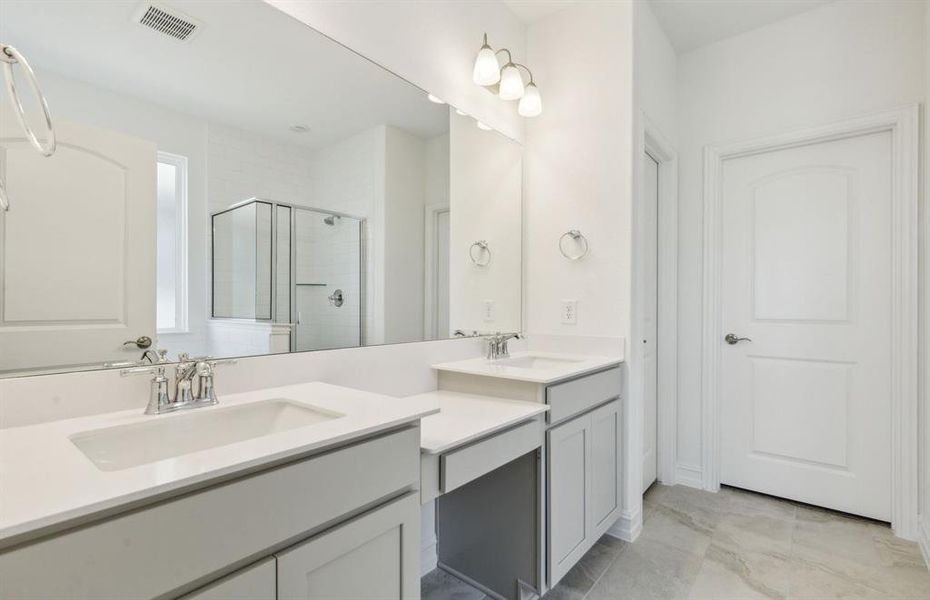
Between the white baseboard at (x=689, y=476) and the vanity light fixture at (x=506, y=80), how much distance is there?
7.49ft

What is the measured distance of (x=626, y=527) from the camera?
2105 mm

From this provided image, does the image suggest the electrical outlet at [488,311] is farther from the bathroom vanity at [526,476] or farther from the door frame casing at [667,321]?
the door frame casing at [667,321]

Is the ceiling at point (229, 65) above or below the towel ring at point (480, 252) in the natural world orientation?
above

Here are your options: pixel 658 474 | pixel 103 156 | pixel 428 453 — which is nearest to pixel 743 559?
pixel 658 474

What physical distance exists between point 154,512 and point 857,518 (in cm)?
311

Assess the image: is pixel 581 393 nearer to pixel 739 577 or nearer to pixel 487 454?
pixel 487 454

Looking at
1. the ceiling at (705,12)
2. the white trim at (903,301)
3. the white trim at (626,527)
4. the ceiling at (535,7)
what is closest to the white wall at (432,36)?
the ceiling at (535,7)

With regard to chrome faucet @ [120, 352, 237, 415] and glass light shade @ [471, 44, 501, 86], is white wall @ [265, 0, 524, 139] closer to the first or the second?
glass light shade @ [471, 44, 501, 86]

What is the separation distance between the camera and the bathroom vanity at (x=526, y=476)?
1.52m

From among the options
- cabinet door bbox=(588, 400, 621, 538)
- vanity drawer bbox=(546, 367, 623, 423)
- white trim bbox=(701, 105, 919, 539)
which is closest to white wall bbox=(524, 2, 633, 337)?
vanity drawer bbox=(546, 367, 623, 423)

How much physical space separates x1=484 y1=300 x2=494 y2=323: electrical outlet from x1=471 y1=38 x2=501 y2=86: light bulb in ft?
3.37

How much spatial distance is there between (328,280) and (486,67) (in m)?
1.23

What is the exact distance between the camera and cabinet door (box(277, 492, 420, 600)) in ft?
2.67

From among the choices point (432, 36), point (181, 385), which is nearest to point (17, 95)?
point (181, 385)
